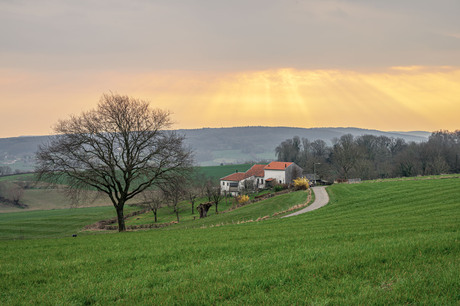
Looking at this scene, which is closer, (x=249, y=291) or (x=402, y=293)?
(x=402, y=293)

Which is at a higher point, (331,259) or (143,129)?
(143,129)

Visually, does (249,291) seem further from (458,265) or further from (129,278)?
(458,265)

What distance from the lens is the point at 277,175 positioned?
115688 millimetres

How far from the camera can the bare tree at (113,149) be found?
30.3m

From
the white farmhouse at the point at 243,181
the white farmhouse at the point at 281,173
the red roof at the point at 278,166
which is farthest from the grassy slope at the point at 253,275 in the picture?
the red roof at the point at 278,166

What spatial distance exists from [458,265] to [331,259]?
303 cm

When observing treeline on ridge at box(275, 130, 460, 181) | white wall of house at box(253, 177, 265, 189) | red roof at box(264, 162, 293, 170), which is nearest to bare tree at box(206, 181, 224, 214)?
treeline on ridge at box(275, 130, 460, 181)

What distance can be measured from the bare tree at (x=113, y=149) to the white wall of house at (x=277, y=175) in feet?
270

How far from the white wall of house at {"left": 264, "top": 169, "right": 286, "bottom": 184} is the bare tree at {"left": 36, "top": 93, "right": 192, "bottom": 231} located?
8224 centimetres

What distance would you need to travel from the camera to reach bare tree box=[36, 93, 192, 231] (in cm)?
3033

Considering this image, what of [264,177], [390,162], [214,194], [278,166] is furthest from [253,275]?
[390,162]

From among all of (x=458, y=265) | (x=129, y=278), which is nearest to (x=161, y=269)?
(x=129, y=278)

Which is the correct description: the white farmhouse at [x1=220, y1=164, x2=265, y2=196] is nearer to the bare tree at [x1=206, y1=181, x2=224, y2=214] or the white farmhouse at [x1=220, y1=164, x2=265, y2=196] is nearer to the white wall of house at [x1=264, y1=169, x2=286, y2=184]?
the white wall of house at [x1=264, y1=169, x2=286, y2=184]

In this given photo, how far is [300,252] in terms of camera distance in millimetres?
11305
